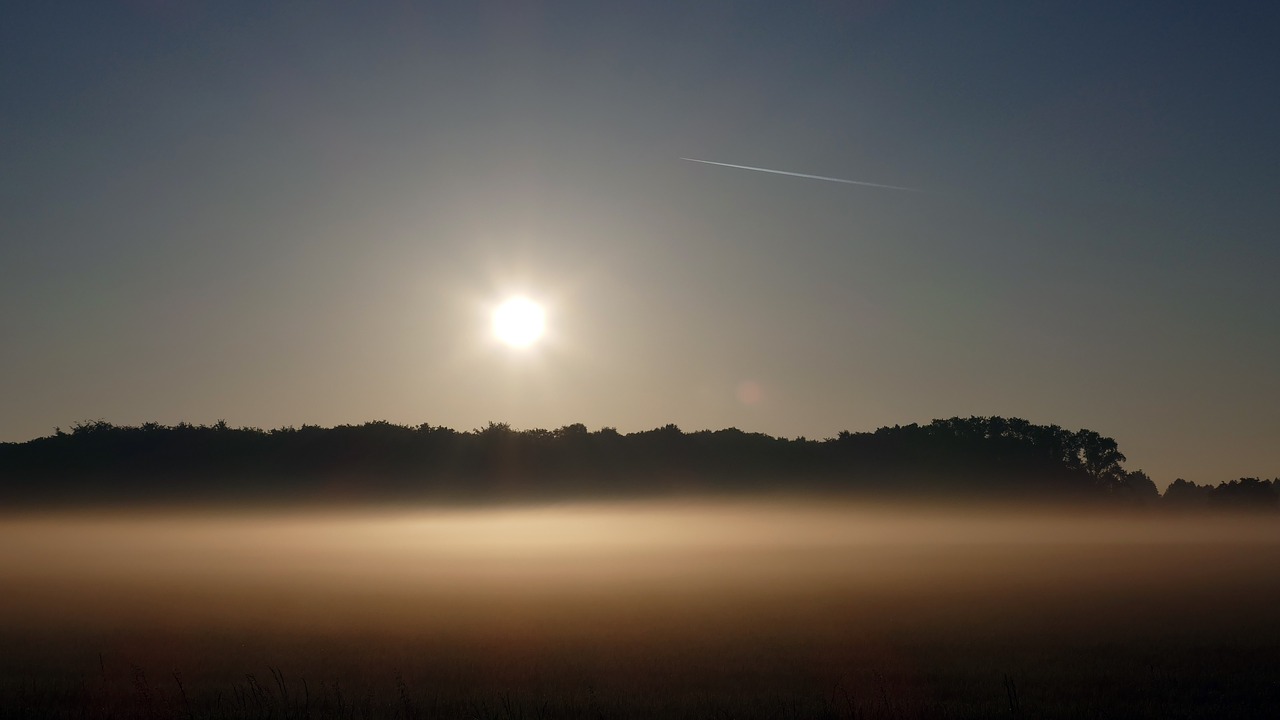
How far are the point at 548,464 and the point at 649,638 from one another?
139m

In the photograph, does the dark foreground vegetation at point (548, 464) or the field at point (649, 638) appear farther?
the dark foreground vegetation at point (548, 464)

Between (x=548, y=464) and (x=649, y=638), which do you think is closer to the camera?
(x=649, y=638)

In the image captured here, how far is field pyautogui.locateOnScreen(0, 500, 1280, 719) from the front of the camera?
618 inches

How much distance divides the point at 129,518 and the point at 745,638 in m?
143

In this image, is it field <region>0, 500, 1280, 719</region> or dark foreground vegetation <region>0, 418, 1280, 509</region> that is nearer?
field <region>0, 500, 1280, 719</region>

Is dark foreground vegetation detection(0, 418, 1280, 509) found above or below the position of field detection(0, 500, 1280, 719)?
above

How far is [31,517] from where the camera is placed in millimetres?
135000

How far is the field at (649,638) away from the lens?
15.7 meters

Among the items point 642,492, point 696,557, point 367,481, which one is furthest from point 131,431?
→ point 696,557

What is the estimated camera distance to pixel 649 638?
2397 centimetres

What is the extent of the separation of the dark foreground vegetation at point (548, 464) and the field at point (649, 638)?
Answer: 88.6 metres

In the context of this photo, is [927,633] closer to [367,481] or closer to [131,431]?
[367,481]

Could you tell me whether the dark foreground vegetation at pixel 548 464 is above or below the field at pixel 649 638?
above

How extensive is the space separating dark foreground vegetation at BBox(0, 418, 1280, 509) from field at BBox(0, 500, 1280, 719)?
88591mm
